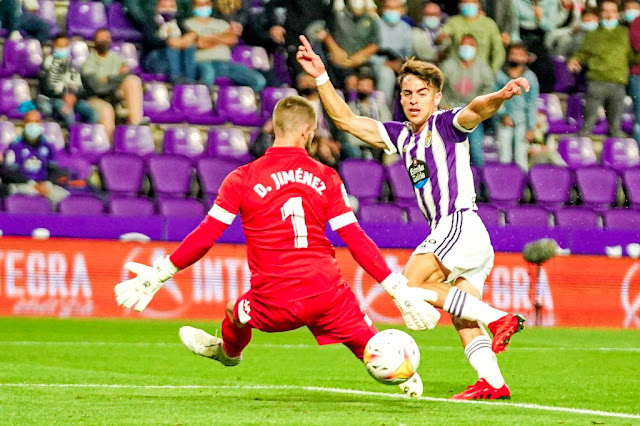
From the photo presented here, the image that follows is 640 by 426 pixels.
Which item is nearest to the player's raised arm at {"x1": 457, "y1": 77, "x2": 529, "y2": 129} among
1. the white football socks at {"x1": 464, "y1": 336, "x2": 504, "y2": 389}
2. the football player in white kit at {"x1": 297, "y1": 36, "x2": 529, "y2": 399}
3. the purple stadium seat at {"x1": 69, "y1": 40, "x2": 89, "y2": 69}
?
the football player in white kit at {"x1": 297, "y1": 36, "x2": 529, "y2": 399}

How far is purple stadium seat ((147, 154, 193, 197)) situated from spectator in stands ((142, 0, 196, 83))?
180 centimetres

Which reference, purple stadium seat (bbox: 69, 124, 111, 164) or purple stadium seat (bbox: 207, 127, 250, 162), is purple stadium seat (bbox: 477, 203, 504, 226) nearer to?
purple stadium seat (bbox: 207, 127, 250, 162)

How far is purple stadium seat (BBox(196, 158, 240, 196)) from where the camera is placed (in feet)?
58.9

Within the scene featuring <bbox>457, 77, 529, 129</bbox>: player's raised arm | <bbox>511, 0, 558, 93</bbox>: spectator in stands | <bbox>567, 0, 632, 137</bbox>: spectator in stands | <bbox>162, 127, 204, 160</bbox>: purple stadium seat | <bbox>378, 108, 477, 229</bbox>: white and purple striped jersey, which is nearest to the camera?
<bbox>457, 77, 529, 129</bbox>: player's raised arm

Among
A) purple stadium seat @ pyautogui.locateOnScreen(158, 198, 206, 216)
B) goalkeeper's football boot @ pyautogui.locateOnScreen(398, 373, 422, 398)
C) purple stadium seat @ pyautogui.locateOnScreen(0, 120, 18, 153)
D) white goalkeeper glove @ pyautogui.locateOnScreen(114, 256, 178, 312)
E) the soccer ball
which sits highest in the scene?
purple stadium seat @ pyautogui.locateOnScreen(0, 120, 18, 153)

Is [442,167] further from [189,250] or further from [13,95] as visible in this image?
[13,95]

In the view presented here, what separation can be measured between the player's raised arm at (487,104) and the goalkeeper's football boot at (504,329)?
1.24 metres

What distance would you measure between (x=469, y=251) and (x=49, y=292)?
8.20 meters

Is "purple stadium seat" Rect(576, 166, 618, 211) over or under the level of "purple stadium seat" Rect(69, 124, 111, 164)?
under

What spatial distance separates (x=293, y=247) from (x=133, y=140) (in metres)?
11.5

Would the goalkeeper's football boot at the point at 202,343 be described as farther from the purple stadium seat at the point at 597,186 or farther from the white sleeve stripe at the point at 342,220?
the purple stadium seat at the point at 597,186

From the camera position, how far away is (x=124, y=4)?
1969cm

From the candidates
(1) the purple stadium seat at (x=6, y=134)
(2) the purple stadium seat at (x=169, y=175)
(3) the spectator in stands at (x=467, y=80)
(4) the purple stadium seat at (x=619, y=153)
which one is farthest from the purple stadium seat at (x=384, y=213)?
(1) the purple stadium seat at (x=6, y=134)

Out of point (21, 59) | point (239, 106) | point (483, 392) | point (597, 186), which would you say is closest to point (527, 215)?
point (597, 186)
